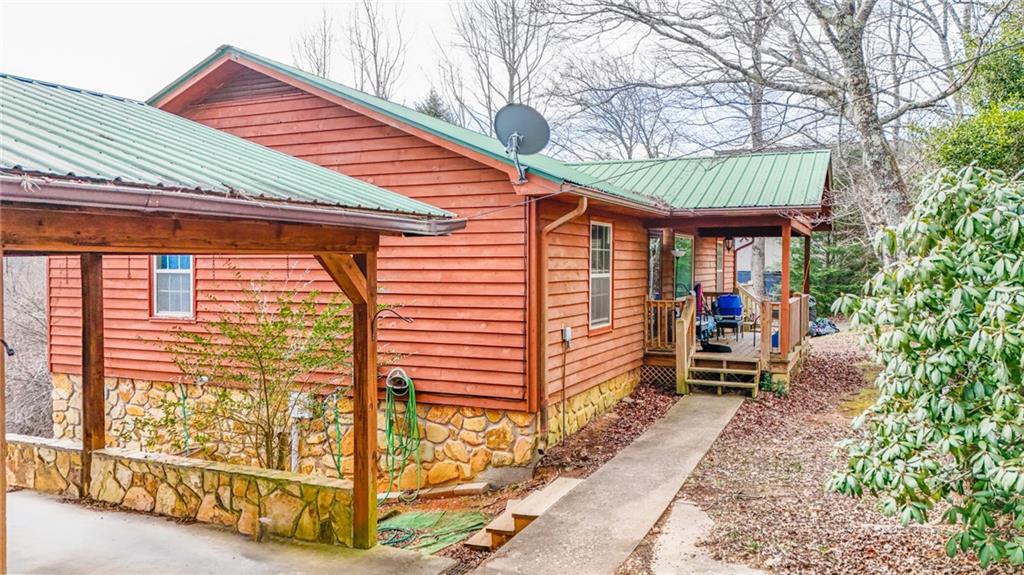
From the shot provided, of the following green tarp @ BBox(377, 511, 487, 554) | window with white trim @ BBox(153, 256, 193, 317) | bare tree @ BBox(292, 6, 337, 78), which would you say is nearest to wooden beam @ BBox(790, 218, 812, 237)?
green tarp @ BBox(377, 511, 487, 554)

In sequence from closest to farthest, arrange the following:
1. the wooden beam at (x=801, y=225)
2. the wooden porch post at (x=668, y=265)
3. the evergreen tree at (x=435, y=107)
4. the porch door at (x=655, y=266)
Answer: the wooden beam at (x=801, y=225), the porch door at (x=655, y=266), the wooden porch post at (x=668, y=265), the evergreen tree at (x=435, y=107)

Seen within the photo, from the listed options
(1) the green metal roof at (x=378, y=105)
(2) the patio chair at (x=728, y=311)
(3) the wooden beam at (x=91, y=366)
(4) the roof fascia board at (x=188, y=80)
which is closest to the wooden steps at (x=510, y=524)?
(1) the green metal roof at (x=378, y=105)

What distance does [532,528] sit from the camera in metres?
5.16

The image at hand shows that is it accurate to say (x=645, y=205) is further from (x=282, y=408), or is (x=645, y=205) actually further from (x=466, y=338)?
(x=282, y=408)

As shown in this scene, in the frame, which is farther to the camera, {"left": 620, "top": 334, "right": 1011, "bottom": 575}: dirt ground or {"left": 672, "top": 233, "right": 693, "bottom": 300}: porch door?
{"left": 672, "top": 233, "right": 693, "bottom": 300}: porch door

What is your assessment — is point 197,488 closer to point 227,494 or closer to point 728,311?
point 227,494

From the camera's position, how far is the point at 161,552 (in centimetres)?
508

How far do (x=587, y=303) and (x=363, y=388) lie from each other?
4.55m

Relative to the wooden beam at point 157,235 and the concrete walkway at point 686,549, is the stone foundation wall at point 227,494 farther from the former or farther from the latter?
the concrete walkway at point 686,549

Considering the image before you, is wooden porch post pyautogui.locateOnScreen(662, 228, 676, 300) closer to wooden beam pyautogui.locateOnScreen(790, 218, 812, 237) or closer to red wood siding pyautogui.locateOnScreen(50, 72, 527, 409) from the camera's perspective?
wooden beam pyautogui.locateOnScreen(790, 218, 812, 237)

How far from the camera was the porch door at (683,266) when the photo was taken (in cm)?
1366

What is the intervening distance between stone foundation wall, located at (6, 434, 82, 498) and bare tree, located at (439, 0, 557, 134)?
49.9 ft

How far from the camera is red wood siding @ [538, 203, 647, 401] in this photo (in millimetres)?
8188

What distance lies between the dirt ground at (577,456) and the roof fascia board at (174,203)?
2649 millimetres
